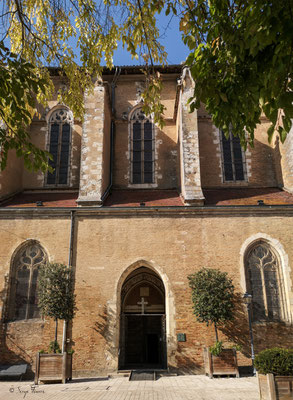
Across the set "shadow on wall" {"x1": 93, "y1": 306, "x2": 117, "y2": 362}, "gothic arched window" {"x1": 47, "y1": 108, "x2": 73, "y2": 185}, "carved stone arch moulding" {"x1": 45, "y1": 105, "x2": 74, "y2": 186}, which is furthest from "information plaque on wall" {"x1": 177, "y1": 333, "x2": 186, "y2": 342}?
"gothic arched window" {"x1": 47, "y1": 108, "x2": 73, "y2": 185}

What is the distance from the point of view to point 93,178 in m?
15.0

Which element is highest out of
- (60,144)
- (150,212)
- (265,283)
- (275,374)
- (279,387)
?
(60,144)

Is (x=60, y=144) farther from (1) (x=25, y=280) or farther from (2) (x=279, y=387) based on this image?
(2) (x=279, y=387)

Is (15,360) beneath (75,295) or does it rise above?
beneath

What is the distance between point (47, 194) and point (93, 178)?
2.89 m

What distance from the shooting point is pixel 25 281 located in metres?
13.7

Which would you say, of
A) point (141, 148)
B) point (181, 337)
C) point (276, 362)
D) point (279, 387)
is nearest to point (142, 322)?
point (181, 337)

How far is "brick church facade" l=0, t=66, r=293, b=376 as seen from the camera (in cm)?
1272

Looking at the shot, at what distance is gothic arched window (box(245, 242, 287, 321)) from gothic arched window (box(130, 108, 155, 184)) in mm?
6188

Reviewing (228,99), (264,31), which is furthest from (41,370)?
(264,31)

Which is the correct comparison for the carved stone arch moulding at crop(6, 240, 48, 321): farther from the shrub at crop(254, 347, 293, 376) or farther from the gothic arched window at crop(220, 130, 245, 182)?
the gothic arched window at crop(220, 130, 245, 182)

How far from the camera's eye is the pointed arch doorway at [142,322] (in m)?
15.7

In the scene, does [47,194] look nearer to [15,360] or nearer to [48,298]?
[48,298]

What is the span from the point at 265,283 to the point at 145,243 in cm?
461
